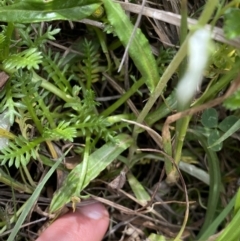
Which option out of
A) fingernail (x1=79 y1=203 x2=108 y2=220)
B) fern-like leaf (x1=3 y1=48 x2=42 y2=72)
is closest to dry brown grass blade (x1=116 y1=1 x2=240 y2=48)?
fern-like leaf (x1=3 y1=48 x2=42 y2=72)

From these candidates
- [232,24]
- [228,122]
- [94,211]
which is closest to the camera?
[232,24]

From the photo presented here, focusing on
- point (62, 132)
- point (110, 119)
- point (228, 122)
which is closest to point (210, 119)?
point (228, 122)

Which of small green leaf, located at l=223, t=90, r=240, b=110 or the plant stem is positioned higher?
the plant stem

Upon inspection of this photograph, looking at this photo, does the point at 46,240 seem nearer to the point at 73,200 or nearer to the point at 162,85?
the point at 73,200

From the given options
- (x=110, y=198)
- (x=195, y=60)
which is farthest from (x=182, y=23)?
(x=110, y=198)

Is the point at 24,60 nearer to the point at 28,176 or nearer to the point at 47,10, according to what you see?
the point at 47,10

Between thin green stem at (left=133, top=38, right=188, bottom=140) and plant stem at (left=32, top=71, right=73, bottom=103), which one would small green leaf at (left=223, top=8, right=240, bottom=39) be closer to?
thin green stem at (left=133, top=38, right=188, bottom=140)

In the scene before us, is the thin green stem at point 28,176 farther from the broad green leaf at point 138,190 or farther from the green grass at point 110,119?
the broad green leaf at point 138,190
